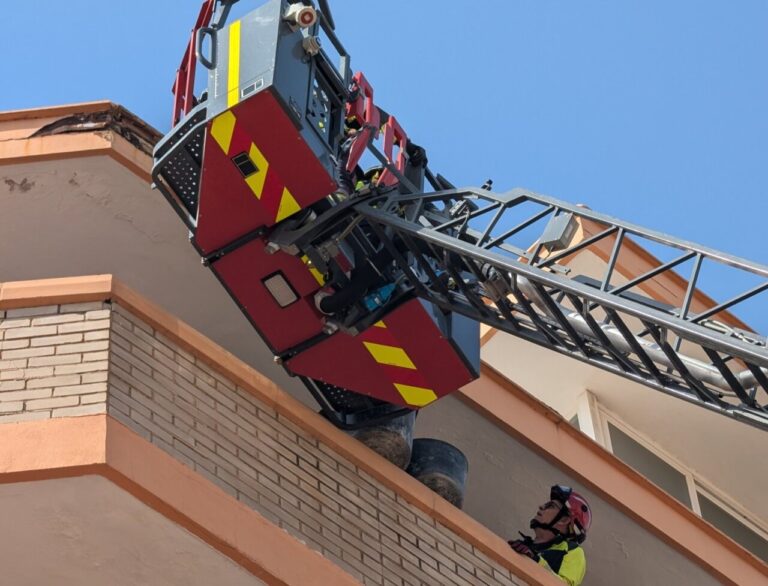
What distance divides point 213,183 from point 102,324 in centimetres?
186

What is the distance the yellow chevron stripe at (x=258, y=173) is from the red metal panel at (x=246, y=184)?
2cm

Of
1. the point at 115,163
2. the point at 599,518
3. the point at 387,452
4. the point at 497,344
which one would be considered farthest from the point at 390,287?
the point at 497,344

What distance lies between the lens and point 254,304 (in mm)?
11859

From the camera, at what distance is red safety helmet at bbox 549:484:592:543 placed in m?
12.3

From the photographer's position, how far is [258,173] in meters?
11.2

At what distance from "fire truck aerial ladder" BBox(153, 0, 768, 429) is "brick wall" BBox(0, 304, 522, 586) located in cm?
142

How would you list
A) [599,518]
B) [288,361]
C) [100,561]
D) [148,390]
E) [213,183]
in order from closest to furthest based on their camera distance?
[100,561] → [148,390] → [213,183] → [288,361] → [599,518]

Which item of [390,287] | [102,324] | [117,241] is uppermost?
[117,241]

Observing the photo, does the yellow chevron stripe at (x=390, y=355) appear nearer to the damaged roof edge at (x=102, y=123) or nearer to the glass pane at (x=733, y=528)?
the damaged roof edge at (x=102, y=123)

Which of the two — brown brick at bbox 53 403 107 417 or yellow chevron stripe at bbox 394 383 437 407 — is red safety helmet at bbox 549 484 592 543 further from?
brown brick at bbox 53 403 107 417

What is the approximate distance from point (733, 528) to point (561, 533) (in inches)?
213

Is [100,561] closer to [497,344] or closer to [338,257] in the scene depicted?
[338,257]

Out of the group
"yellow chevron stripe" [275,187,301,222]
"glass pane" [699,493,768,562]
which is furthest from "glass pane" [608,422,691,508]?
"yellow chevron stripe" [275,187,301,222]

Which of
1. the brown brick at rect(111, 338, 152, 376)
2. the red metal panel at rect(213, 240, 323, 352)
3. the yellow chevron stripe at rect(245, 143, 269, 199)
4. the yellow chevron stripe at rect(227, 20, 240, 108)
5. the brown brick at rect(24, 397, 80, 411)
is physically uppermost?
→ the yellow chevron stripe at rect(227, 20, 240, 108)
